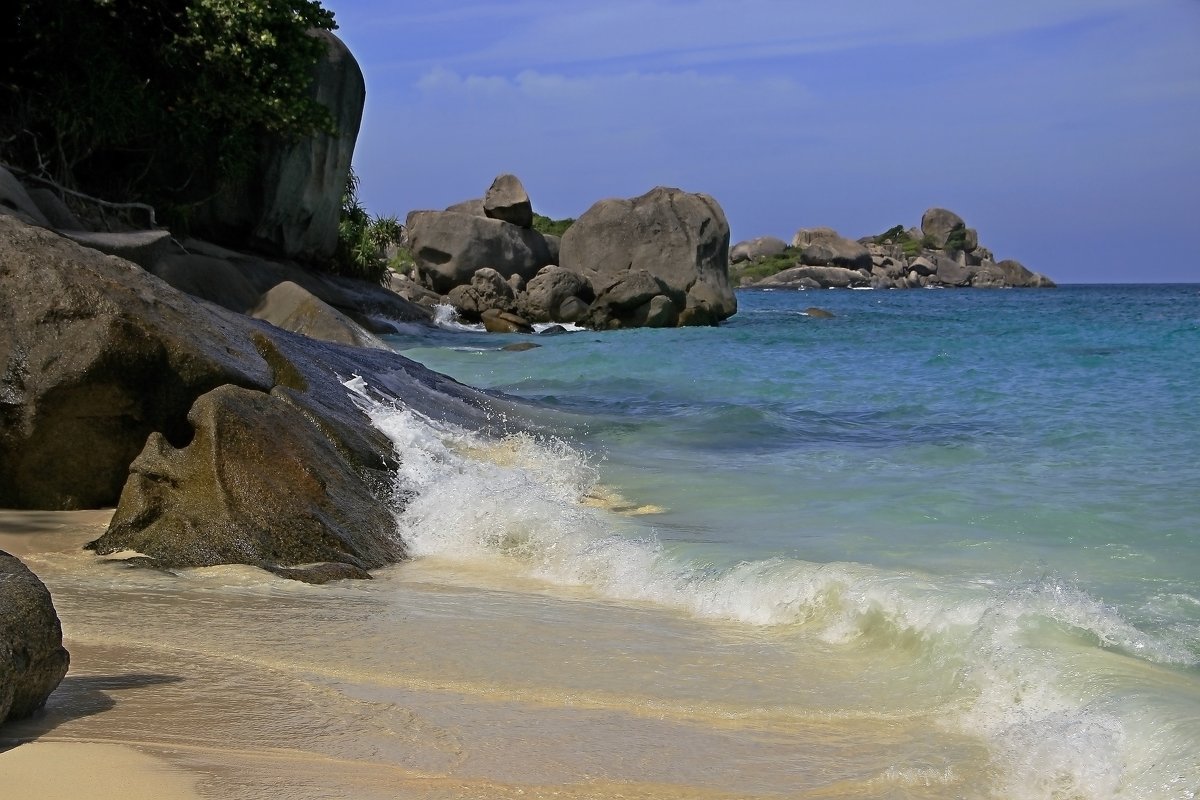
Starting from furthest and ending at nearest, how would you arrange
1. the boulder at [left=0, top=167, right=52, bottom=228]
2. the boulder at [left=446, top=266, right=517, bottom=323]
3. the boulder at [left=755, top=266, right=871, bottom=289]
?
1. the boulder at [left=755, top=266, right=871, bottom=289]
2. the boulder at [left=446, top=266, right=517, bottom=323]
3. the boulder at [left=0, top=167, right=52, bottom=228]

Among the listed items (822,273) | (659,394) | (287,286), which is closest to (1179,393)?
(659,394)

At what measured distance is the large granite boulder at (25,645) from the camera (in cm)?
340

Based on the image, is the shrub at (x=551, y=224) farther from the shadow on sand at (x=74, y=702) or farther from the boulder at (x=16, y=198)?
the shadow on sand at (x=74, y=702)

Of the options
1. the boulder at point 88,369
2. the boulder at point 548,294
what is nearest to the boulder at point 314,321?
the boulder at point 88,369

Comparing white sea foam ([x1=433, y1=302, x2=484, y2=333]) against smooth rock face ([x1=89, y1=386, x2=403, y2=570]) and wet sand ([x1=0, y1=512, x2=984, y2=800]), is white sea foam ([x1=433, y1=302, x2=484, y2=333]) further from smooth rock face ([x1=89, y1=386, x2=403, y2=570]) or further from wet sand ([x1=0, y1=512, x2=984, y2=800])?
wet sand ([x1=0, y1=512, x2=984, y2=800])

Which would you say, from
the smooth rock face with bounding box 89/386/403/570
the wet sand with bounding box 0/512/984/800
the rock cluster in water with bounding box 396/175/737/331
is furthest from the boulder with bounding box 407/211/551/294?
the wet sand with bounding box 0/512/984/800

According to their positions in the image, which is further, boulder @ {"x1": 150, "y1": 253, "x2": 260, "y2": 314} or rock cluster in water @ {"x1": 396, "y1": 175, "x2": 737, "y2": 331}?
rock cluster in water @ {"x1": 396, "y1": 175, "x2": 737, "y2": 331}

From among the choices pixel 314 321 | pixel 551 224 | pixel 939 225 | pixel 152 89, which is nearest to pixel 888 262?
pixel 939 225

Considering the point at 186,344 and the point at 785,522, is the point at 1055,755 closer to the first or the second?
the point at 785,522

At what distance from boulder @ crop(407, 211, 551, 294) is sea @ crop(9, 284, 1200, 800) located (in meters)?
25.1

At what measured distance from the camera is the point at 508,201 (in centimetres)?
3747

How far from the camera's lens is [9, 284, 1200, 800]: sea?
363 centimetres

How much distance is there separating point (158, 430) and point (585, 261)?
100.0ft

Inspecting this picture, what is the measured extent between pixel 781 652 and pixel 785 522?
3155 mm
